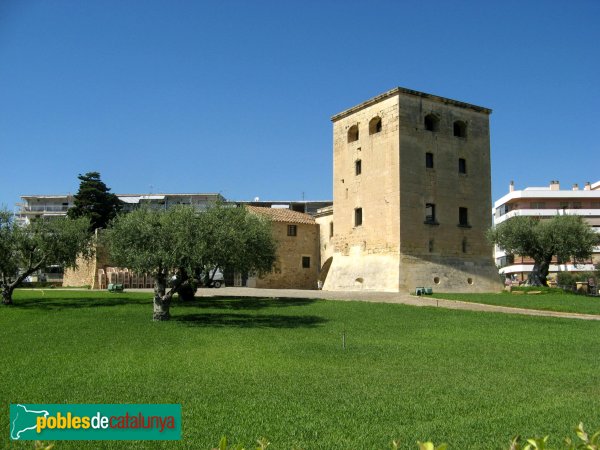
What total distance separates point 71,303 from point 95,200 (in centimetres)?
3936

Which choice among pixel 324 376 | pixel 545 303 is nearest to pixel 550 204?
pixel 545 303

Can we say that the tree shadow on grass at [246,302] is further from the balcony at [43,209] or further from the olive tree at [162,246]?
the balcony at [43,209]

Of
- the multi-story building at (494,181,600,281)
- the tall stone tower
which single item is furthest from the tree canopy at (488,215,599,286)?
the multi-story building at (494,181,600,281)

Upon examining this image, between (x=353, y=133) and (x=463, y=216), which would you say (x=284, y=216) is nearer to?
(x=353, y=133)

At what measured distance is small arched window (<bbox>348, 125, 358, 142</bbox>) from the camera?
38125 mm

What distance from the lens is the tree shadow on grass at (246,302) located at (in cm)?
2488

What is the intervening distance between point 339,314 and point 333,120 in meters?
21.9

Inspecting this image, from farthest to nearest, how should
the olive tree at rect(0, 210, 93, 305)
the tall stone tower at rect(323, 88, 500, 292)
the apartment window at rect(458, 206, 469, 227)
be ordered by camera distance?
the apartment window at rect(458, 206, 469, 227), the tall stone tower at rect(323, 88, 500, 292), the olive tree at rect(0, 210, 93, 305)

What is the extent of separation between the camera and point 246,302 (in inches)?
1064

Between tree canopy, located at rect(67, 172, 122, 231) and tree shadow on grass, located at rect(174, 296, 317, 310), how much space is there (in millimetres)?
37216

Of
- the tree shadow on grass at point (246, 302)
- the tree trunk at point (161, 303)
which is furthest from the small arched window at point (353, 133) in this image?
Result: the tree trunk at point (161, 303)

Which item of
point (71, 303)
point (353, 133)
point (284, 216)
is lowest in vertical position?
point (71, 303)

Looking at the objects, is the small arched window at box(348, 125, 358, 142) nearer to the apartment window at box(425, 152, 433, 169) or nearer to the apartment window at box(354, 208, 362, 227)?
the apartment window at box(354, 208, 362, 227)

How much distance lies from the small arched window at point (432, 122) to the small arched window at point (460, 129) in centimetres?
196
